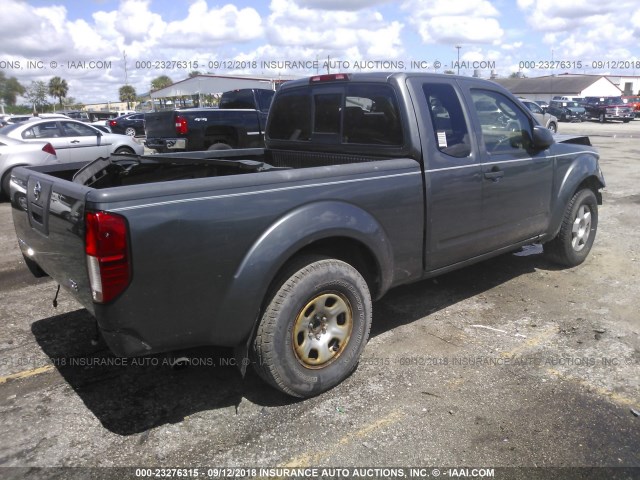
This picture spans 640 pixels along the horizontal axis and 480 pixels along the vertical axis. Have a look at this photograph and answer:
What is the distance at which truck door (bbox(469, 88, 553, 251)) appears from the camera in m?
4.34

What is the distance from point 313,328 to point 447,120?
1908 mm

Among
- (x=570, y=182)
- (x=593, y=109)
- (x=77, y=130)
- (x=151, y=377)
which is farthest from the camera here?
(x=593, y=109)

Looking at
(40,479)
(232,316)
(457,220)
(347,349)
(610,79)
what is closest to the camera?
(40,479)

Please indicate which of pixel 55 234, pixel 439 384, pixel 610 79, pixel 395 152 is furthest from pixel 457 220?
pixel 610 79

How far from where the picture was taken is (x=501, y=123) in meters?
4.62

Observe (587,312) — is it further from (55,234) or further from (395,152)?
(55,234)

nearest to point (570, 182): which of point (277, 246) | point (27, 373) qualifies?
point (277, 246)

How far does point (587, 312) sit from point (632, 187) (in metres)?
7.61

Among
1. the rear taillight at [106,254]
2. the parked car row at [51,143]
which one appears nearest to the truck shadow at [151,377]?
the rear taillight at [106,254]

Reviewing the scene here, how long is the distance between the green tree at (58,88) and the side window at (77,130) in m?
88.3

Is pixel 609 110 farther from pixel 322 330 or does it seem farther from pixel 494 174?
pixel 322 330

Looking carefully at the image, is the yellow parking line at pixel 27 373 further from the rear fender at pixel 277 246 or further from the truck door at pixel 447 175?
the truck door at pixel 447 175

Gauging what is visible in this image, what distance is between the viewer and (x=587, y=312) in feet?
15.4

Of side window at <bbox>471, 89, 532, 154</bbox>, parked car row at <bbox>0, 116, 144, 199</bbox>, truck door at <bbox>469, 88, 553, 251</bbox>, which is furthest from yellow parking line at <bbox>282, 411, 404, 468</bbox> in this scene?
parked car row at <bbox>0, 116, 144, 199</bbox>
